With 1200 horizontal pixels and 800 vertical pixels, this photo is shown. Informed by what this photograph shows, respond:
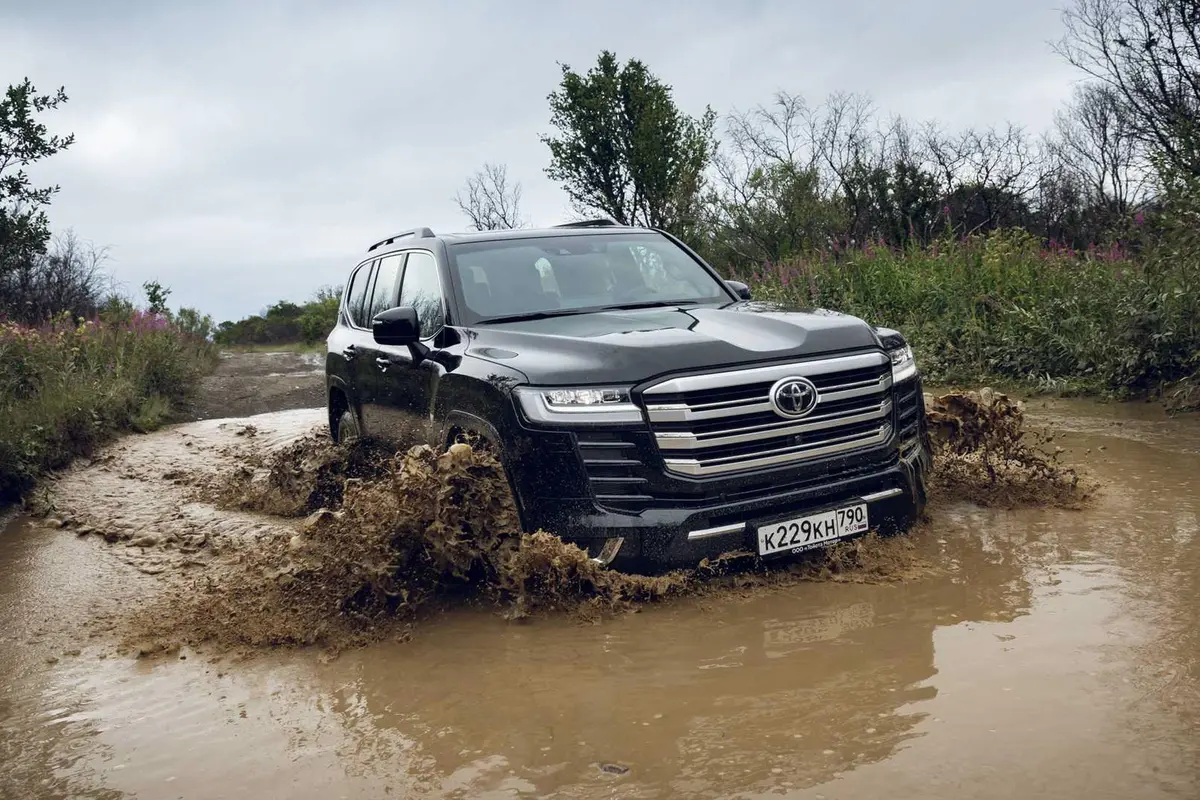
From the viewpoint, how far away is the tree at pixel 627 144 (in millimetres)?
31891

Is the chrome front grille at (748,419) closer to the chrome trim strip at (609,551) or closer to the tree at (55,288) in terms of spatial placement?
the chrome trim strip at (609,551)

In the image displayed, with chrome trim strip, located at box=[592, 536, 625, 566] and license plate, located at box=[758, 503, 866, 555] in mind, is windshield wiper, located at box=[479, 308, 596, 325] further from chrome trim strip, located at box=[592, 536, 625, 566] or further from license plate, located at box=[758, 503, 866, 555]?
license plate, located at box=[758, 503, 866, 555]

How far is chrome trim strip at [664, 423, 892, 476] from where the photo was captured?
442cm

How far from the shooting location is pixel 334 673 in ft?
14.0

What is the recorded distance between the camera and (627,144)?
108 ft

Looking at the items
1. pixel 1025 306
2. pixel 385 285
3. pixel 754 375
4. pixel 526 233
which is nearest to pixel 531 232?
pixel 526 233

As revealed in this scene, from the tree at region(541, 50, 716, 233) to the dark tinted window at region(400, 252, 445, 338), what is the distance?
2531 cm

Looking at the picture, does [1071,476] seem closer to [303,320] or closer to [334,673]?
[334,673]

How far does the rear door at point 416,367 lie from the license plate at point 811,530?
1.72m

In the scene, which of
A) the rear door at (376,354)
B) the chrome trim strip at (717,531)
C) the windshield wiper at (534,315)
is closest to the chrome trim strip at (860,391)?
the chrome trim strip at (717,531)

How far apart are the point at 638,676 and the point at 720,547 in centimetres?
71

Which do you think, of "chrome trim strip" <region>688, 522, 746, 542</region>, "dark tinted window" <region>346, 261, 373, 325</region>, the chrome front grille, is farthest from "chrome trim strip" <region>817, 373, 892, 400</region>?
"dark tinted window" <region>346, 261, 373, 325</region>

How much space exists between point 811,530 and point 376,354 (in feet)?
9.71

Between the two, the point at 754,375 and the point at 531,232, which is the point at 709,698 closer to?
the point at 754,375
